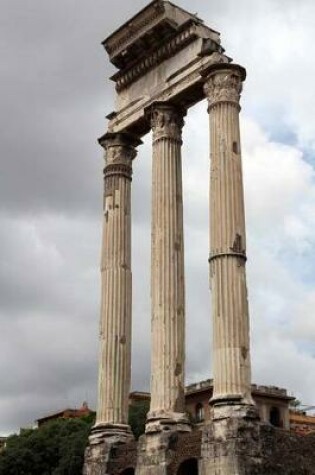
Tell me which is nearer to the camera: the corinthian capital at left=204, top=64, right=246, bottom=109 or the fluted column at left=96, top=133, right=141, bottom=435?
the corinthian capital at left=204, top=64, right=246, bottom=109

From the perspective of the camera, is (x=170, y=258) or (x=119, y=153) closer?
(x=170, y=258)

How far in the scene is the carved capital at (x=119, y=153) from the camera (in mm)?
27406

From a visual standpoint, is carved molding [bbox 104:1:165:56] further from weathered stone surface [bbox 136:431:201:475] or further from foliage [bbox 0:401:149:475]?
foliage [bbox 0:401:149:475]

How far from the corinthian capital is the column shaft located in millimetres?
2280

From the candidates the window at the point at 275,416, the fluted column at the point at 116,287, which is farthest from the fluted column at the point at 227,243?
the window at the point at 275,416

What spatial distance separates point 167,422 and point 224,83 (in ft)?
32.0

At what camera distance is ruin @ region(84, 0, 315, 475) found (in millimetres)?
19984

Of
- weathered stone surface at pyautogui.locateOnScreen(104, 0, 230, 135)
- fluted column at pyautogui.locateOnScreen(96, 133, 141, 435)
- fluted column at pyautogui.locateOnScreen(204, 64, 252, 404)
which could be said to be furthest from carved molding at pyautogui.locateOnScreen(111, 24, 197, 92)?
fluted column at pyautogui.locateOnScreen(204, 64, 252, 404)

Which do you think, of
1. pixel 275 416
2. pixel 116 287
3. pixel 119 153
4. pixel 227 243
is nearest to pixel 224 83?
pixel 227 243

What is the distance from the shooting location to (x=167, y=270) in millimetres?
23422

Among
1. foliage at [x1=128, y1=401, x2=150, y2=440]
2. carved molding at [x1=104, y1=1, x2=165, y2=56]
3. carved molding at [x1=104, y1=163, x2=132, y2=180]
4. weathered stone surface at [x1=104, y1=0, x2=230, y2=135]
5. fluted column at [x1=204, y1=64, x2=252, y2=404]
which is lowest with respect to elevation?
fluted column at [x1=204, y1=64, x2=252, y2=404]

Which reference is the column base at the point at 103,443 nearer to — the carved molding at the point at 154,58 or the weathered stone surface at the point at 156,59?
the weathered stone surface at the point at 156,59

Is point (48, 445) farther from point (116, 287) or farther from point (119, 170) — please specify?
point (119, 170)

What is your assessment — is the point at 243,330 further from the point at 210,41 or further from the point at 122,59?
the point at 122,59
